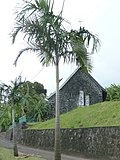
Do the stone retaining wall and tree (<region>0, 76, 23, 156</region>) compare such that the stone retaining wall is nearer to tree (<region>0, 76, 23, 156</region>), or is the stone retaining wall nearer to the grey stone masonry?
tree (<region>0, 76, 23, 156</region>)

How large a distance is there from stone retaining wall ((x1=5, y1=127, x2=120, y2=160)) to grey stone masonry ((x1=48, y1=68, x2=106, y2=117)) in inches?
851

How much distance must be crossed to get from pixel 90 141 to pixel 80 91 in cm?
3007

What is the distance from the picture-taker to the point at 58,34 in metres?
17.3

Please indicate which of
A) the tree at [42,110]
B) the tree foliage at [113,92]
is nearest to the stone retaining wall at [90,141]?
the tree foliage at [113,92]

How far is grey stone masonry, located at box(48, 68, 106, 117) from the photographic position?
53.9 m

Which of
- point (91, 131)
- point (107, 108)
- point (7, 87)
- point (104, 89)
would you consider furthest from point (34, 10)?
point (104, 89)

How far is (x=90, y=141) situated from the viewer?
24.4m

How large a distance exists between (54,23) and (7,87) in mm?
8101

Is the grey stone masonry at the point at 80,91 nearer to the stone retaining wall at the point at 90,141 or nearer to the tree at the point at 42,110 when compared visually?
the tree at the point at 42,110

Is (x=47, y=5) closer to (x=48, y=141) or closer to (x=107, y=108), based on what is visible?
(x=107, y=108)

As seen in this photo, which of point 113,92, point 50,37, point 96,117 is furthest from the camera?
point 113,92

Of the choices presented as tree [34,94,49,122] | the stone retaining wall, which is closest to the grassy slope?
the stone retaining wall

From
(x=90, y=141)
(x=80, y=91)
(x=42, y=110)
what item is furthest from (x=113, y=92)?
(x=90, y=141)

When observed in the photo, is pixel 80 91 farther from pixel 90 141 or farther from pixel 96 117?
pixel 90 141
